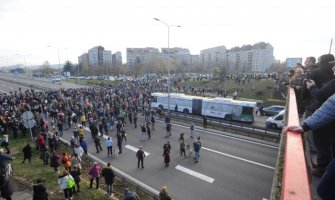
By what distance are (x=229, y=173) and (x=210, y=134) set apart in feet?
28.0

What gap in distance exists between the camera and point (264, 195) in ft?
39.6

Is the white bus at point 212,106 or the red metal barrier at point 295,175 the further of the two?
the white bus at point 212,106

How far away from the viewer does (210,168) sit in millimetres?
15305

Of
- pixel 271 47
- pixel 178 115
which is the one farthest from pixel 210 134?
pixel 271 47

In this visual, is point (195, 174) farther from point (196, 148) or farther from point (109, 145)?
point (109, 145)

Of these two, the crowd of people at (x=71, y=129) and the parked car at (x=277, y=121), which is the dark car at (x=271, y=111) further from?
the crowd of people at (x=71, y=129)

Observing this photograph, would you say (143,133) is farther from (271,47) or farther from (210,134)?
(271,47)

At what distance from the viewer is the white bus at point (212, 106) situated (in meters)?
27.4

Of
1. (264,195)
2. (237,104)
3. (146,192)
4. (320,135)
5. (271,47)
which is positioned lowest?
(264,195)

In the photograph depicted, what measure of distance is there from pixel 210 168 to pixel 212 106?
51.6ft

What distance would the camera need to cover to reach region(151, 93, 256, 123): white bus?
2739 cm

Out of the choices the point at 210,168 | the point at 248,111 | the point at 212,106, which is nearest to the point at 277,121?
the point at 248,111

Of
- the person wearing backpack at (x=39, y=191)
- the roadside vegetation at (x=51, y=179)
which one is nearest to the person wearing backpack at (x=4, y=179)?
the person wearing backpack at (x=39, y=191)

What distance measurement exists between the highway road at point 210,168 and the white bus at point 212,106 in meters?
6.27
